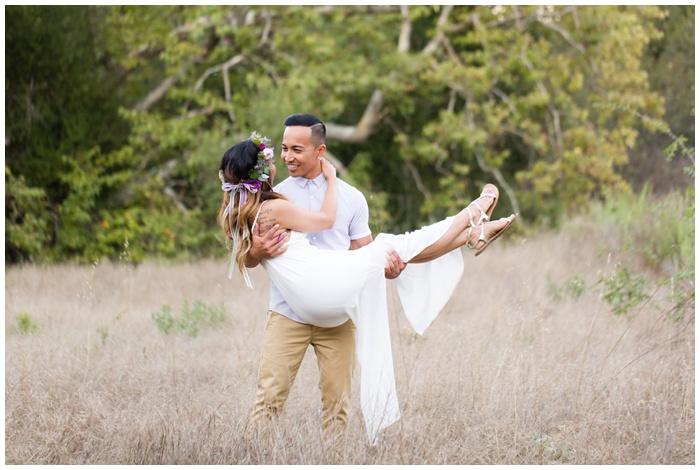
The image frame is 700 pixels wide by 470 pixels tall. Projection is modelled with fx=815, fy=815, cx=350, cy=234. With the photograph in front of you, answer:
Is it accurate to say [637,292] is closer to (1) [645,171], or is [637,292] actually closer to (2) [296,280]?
(2) [296,280]

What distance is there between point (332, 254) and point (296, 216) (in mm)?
247

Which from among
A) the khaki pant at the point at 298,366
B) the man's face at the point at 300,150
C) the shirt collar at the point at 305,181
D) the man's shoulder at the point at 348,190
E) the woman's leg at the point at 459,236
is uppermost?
the man's face at the point at 300,150

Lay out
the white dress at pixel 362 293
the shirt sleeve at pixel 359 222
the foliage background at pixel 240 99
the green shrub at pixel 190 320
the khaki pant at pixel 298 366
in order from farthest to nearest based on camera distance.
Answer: the foliage background at pixel 240 99
the green shrub at pixel 190 320
the shirt sleeve at pixel 359 222
the khaki pant at pixel 298 366
the white dress at pixel 362 293

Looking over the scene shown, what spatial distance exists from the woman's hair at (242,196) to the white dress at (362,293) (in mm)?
160

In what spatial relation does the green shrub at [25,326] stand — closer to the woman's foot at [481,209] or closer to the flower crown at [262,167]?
the flower crown at [262,167]

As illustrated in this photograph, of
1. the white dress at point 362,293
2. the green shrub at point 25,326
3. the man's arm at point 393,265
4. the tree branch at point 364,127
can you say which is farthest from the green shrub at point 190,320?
the tree branch at point 364,127

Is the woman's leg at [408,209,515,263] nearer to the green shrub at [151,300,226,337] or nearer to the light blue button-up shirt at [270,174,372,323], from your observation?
the light blue button-up shirt at [270,174,372,323]

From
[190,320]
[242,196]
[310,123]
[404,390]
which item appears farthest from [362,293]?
[190,320]

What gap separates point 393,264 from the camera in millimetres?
3850

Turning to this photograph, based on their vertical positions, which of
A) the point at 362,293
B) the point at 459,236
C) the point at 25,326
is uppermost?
the point at 459,236

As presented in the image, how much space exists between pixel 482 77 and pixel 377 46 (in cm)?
240

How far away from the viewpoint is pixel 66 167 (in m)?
12.7

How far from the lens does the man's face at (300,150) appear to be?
3.73m

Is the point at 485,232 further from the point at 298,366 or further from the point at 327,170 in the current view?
the point at 298,366
